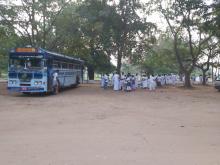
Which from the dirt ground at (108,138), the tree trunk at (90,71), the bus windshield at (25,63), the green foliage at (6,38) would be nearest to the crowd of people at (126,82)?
the green foliage at (6,38)

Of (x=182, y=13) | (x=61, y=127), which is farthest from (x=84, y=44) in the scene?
(x=61, y=127)

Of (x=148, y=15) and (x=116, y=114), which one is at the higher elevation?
(x=148, y=15)

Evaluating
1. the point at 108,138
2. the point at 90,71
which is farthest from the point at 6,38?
the point at 108,138

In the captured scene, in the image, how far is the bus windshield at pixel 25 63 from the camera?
2594 cm

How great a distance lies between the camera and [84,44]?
46.1m

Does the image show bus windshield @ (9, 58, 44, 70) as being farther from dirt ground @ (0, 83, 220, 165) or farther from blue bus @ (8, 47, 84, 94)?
dirt ground @ (0, 83, 220, 165)

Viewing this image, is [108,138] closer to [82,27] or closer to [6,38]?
[82,27]

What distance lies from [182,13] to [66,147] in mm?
34202

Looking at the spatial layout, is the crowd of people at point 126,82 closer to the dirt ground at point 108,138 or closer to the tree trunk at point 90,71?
the tree trunk at point 90,71

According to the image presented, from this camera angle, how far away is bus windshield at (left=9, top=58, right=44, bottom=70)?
25938 millimetres

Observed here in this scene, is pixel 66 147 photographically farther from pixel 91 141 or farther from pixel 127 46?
pixel 127 46

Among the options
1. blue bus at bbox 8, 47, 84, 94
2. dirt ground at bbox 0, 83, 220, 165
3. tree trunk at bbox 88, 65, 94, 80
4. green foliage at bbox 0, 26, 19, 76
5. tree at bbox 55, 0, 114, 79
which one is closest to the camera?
dirt ground at bbox 0, 83, 220, 165

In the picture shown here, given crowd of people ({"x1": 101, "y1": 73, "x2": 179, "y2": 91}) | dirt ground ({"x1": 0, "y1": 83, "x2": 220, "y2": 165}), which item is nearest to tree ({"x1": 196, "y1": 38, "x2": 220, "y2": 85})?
crowd of people ({"x1": 101, "y1": 73, "x2": 179, "y2": 91})

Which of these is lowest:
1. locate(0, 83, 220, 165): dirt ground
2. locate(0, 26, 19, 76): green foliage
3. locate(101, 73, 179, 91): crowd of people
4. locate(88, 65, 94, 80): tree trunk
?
locate(0, 83, 220, 165): dirt ground
